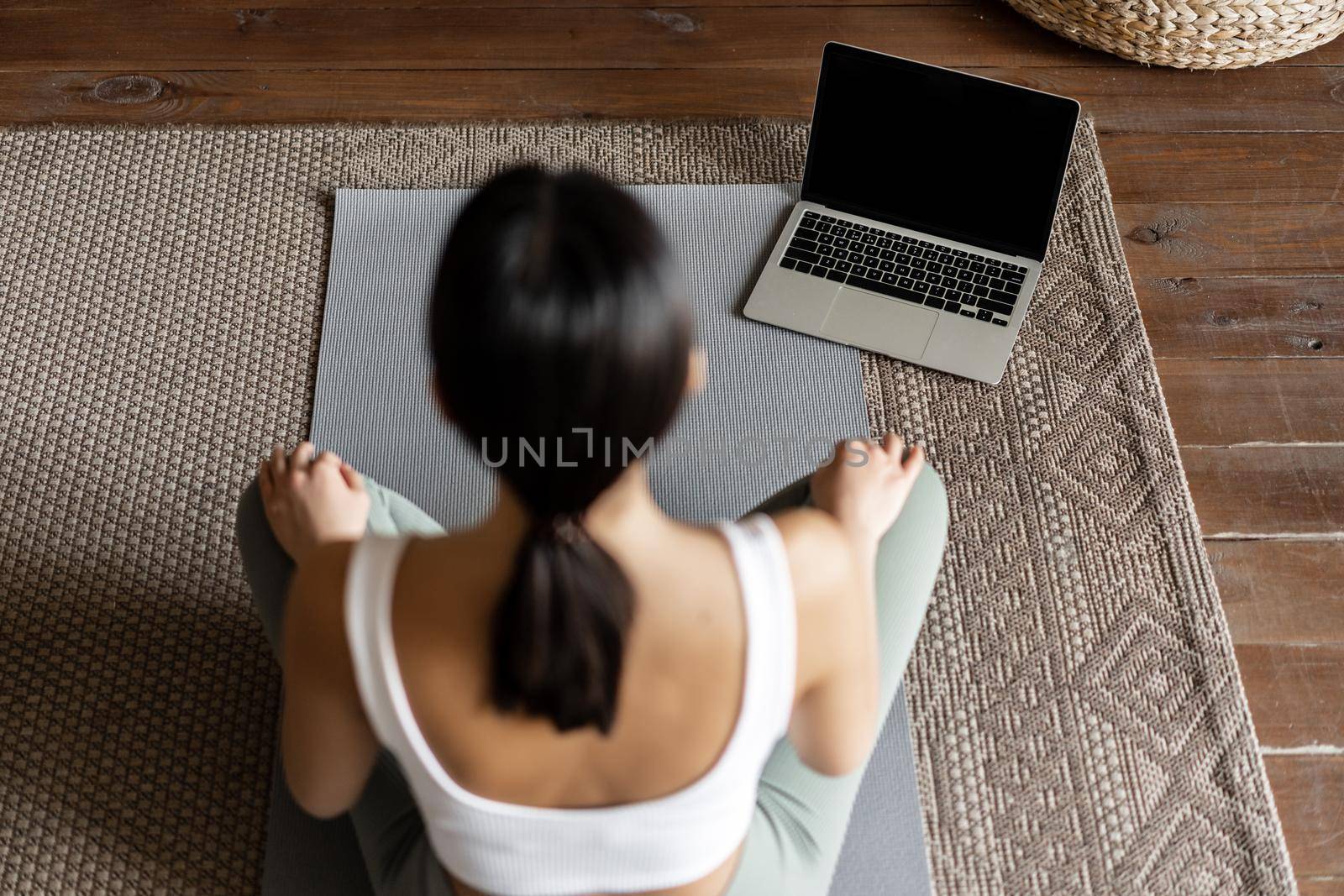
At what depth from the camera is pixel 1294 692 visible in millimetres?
1112

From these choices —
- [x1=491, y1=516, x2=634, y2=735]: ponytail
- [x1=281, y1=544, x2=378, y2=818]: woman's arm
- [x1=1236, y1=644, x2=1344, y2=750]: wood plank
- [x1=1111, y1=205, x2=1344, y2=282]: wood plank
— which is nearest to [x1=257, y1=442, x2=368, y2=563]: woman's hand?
[x1=281, y1=544, x2=378, y2=818]: woman's arm

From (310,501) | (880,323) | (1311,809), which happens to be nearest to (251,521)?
(310,501)

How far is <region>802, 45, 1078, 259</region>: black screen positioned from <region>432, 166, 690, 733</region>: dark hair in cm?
87

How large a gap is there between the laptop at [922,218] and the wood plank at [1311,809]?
48 cm

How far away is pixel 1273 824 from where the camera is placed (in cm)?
103

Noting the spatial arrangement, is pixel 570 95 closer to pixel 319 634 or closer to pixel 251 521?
pixel 251 521

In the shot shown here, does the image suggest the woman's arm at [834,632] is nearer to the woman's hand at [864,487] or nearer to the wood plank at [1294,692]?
the woman's hand at [864,487]

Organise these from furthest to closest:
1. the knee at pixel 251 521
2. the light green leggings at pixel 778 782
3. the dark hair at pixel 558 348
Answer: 1. the knee at pixel 251 521
2. the light green leggings at pixel 778 782
3. the dark hair at pixel 558 348

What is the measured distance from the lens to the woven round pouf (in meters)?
1.50

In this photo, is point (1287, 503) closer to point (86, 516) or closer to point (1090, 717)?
point (1090, 717)

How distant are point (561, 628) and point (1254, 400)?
104cm

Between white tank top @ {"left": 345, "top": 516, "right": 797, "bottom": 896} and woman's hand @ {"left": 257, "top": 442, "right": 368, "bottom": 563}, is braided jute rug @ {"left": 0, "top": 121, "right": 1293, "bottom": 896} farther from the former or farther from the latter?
white tank top @ {"left": 345, "top": 516, "right": 797, "bottom": 896}

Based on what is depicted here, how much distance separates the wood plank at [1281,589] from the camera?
1.15 meters

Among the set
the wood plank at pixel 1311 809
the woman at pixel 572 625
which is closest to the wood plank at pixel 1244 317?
the wood plank at pixel 1311 809
